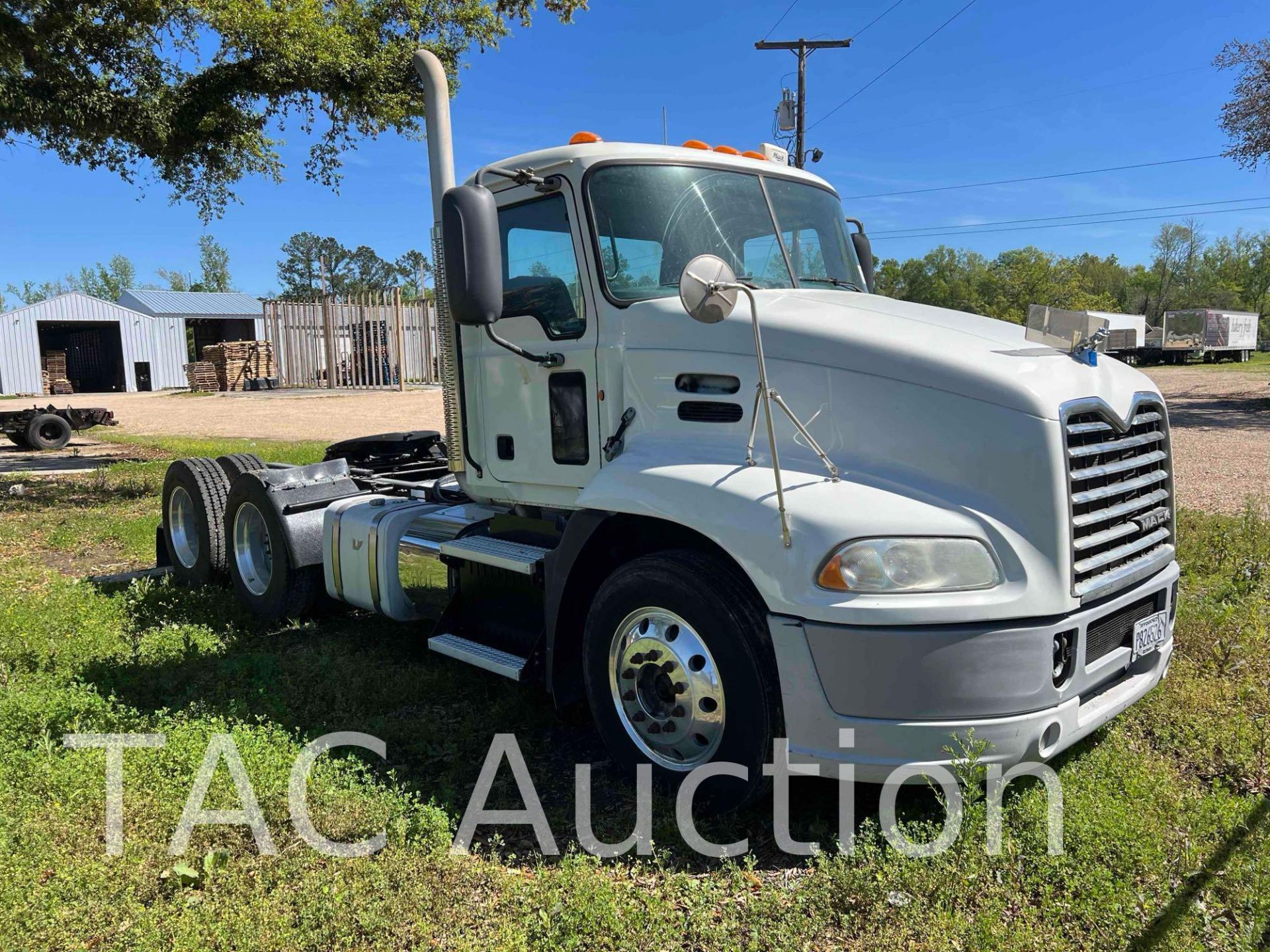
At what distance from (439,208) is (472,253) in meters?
Answer: 1.14

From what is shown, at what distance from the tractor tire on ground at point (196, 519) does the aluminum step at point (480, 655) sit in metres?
2.95

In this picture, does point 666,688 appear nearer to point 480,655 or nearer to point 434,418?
point 480,655

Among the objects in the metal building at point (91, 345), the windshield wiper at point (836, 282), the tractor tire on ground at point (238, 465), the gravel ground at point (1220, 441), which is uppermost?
the metal building at point (91, 345)

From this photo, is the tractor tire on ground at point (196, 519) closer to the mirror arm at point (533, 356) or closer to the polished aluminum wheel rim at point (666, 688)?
the mirror arm at point (533, 356)

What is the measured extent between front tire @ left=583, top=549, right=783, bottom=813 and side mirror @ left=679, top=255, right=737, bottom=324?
913 millimetres

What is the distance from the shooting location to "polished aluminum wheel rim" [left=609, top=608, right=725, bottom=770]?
137 inches

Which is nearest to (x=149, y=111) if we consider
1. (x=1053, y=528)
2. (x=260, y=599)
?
(x=260, y=599)

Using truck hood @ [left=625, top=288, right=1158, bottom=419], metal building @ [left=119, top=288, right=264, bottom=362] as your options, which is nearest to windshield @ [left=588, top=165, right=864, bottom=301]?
truck hood @ [left=625, top=288, right=1158, bottom=419]

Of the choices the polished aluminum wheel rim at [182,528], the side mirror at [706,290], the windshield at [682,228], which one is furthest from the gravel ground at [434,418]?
the polished aluminum wheel rim at [182,528]

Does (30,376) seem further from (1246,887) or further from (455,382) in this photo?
(1246,887)

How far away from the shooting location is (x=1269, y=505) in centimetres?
953

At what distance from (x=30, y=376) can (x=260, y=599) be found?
4692 centimetres

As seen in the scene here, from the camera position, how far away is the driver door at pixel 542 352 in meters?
4.20

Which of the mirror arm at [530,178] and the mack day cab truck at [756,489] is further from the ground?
the mirror arm at [530,178]
